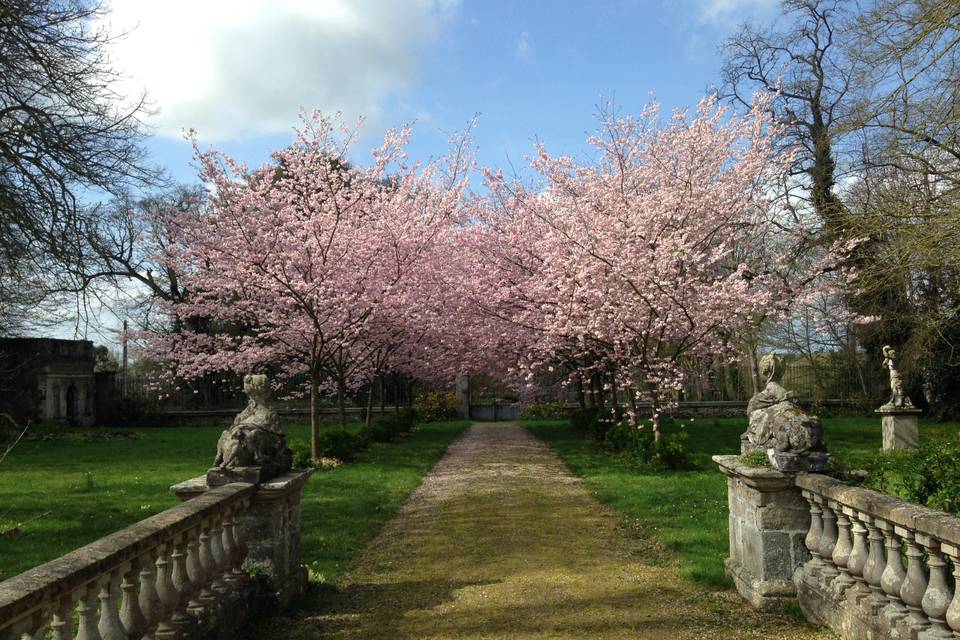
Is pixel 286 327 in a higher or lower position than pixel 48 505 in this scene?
higher

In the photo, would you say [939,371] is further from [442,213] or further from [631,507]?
[631,507]

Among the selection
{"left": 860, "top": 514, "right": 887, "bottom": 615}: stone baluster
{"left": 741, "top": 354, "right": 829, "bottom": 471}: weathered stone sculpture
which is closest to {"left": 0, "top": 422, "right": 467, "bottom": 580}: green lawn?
{"left": 741, "top": 354, "right": 829, "bottom": 471}: weathered stone sculpture

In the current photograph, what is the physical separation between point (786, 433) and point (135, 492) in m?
9.67

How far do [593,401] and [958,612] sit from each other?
21080 mm

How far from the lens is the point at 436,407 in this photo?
101 ft

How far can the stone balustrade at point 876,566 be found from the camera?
10.8ft

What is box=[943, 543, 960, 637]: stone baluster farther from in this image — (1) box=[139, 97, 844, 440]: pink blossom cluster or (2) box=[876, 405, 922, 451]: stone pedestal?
(2) box=[876, 405, 922, 451]: stone pedestal

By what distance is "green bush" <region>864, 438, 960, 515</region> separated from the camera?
5.48 meters

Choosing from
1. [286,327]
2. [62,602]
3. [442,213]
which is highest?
[442,213]

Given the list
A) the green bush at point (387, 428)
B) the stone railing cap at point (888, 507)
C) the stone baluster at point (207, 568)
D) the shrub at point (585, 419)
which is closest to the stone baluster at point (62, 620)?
the stone baluster at point (207, 568)

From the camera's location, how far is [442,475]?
43.0ft

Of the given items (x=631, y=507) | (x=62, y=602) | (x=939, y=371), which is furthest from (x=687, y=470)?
(x=939, y=371)

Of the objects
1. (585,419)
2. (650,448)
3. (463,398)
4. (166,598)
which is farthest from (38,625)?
(463,398)

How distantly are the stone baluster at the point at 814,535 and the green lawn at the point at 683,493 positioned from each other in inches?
25.5
